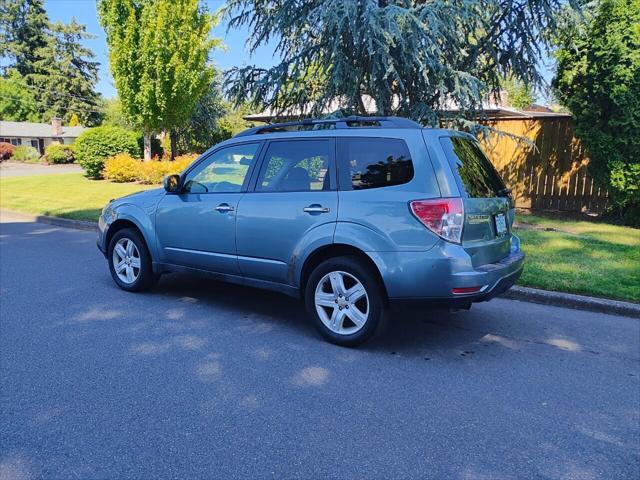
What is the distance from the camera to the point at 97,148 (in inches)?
875

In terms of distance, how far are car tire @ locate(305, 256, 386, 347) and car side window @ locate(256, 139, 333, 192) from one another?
74 cm

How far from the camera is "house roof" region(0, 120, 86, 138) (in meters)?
59.0

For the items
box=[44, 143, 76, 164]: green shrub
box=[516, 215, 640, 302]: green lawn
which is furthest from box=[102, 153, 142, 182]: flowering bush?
box=[44, 143, 76, 164]: green shrub

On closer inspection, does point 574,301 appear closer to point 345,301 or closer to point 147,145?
point 345,301

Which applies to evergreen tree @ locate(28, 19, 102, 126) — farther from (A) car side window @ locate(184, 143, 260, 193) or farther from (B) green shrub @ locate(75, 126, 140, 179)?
(A) car side window @ locate(184, 143, 260, 193)

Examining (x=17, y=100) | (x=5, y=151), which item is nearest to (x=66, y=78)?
(x=17, y=100)

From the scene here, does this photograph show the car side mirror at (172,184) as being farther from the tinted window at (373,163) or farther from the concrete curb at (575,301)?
the concrete curb at (575,301)

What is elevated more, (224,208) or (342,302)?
(224,208)

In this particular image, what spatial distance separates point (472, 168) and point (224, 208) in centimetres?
238

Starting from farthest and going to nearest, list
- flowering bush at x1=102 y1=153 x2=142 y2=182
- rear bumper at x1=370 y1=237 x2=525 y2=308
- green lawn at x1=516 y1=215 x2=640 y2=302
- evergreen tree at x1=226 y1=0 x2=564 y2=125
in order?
flowering bush at x1=102 y1=153 x2=142 y2=182 < evergreen tree at x1=226 y1=0 x2=564 y2=125 < green lawn at x1=516 y1=215 x2=640 y2=302 < rear bumper at x1=370 y1=237 x2=525 y2=308

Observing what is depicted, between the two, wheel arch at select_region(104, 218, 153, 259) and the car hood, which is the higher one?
the car hood

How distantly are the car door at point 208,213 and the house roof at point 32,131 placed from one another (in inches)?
2369

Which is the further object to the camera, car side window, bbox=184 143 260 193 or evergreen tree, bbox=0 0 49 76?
evergreen tree, bbox=0 0 49 76

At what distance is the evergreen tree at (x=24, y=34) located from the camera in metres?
69.2
